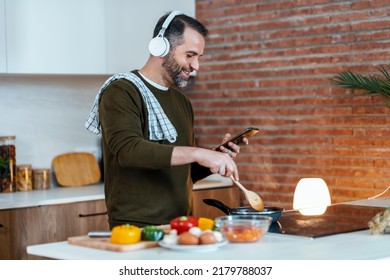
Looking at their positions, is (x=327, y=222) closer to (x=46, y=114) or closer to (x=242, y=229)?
(x=242, y=229)

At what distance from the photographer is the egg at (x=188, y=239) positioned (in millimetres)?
2434

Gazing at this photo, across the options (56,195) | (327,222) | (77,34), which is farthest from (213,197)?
(327,222)

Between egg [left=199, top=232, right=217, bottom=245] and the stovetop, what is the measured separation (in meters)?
0.44

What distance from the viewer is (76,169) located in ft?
16.6

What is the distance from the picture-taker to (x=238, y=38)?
16.9 feet

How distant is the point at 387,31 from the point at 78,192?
6.37 ft

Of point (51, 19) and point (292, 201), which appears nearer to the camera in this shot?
point (51, 19)

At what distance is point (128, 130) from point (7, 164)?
1935 millimetres

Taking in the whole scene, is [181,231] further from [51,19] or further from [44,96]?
[44,96]

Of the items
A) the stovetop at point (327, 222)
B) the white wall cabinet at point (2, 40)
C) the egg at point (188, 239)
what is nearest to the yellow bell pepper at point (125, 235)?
the egg at point (188, 239)

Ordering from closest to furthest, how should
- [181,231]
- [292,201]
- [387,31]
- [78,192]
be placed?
[181,231] → [387,31] → [78,192] → [292,201]

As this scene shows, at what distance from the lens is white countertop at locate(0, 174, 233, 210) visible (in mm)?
4145

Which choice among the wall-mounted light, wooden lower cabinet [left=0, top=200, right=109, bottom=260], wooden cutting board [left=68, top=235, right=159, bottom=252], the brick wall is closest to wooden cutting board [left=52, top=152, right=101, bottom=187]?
wooden lower cabinet [left=0, top=200, right=109, bottom=260]
